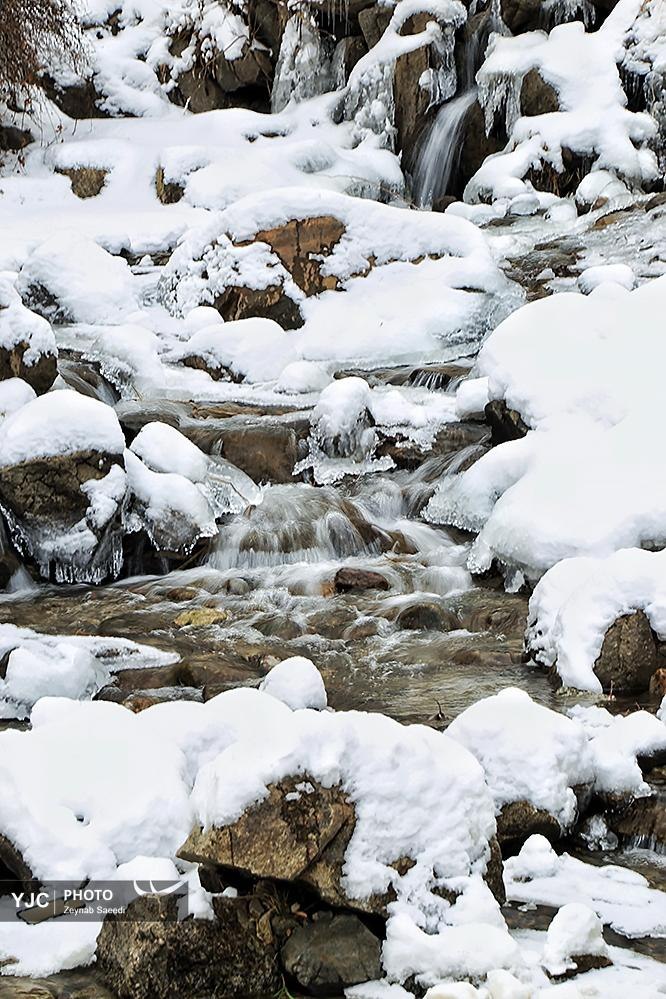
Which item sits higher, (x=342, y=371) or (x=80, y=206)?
(x=80, y=206)

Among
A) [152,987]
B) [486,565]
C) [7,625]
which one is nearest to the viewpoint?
[152,987]

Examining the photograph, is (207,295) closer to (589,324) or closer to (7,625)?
(589,324)

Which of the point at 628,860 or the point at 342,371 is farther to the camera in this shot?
the point at 342,371

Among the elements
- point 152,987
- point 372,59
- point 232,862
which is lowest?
point 152,987

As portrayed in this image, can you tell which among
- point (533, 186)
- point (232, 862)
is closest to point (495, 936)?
point (232, 862)

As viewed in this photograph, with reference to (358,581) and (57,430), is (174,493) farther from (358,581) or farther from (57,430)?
(358,581)

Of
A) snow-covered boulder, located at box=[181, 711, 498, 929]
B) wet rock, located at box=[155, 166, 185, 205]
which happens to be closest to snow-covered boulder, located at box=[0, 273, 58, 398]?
snow-covered boulder, located at box=[181, 711, 498, 929]

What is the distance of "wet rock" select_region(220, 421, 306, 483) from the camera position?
317 inches

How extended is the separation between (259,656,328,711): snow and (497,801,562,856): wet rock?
1.03m

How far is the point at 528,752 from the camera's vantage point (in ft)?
10.5

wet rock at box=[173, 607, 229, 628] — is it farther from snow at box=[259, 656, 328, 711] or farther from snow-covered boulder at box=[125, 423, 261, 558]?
snow at box=[259, 656, 328, 711]

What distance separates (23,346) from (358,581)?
10.3ft

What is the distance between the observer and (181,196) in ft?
47.6

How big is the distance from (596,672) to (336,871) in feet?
7.83
